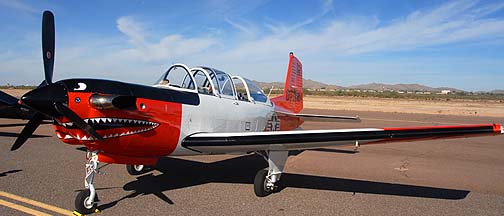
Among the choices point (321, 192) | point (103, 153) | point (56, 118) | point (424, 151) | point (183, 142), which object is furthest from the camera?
point (424, 151)

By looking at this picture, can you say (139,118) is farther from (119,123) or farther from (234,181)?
(234,181)

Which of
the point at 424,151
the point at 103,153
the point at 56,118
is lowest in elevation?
the point at 424,151

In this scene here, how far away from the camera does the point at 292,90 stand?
1080 cm

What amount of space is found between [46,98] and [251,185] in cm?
373

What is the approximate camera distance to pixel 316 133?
5637 mm

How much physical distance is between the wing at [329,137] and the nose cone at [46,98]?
1855 mm

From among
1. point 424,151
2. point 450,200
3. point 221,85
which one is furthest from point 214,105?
point 424,151

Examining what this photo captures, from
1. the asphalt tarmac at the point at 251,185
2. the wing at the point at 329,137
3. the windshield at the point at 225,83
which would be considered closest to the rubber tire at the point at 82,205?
the asphalt tarmac at the point at 251,185

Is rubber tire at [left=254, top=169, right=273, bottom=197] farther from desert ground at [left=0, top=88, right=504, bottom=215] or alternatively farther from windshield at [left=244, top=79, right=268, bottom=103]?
windshield at [left=244, top=79, right=268, bottom=103]

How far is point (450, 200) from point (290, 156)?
453 cm

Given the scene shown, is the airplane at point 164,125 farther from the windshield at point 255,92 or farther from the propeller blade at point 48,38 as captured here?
the windshield at point 255,92

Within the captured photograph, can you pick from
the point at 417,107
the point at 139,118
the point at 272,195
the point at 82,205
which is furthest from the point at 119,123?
the point at 417,107

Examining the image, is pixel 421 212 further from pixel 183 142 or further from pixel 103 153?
pixel 103 153

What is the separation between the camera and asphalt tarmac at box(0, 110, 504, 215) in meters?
5.41
